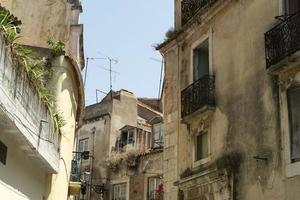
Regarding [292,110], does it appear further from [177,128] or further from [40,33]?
[40,33]

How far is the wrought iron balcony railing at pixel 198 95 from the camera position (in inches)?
661

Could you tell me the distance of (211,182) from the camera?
15.9 m

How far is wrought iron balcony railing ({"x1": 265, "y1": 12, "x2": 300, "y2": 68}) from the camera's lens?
13258mm

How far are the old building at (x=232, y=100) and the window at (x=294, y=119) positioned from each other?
23 mm

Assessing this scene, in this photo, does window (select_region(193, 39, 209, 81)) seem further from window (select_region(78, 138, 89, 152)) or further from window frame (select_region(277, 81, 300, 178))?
window (select_region(78, 138, 89, 152))

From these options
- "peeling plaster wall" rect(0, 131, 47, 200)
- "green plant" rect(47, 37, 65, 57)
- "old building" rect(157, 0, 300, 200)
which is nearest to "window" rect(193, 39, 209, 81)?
"old building" rect(157, 0, 300, 200)

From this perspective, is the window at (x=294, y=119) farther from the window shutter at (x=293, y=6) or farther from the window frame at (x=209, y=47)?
the window frame at (x=209, y=47)

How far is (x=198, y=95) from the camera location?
17.2m

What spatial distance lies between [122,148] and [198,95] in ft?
63.3

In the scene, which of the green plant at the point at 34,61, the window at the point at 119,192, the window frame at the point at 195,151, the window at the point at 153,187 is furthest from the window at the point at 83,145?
the window frame at the point at 195,151

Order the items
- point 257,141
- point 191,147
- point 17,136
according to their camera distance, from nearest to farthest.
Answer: point 17,136 < point 257,141 < point 191,147

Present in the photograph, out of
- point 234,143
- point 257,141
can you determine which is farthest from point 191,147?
point 257,141

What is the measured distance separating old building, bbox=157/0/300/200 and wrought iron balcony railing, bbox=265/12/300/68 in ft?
0.08

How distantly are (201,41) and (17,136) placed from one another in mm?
8448
